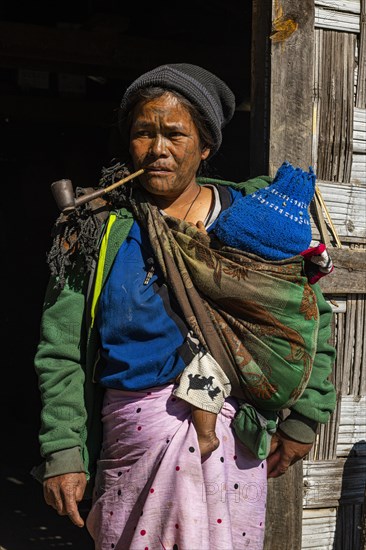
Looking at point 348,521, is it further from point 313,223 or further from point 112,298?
point 112,298

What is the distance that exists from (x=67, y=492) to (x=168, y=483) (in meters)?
0.32

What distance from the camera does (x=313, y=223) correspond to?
129 inches

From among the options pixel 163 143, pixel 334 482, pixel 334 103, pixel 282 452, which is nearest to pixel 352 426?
pixel 334 482

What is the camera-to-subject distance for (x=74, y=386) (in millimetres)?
2539

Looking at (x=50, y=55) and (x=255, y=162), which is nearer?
(x=255, y=162)

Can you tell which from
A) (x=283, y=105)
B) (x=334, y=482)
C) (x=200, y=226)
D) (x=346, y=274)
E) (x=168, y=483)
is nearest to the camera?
(x=168, y=483)

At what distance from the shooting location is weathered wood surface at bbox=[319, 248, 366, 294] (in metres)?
3.27

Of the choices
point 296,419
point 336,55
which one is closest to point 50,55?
point 336,55

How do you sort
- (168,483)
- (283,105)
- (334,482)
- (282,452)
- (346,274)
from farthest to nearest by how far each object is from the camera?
(334,482)
(346,274)
(283,105)
(282,452)
(168,483)

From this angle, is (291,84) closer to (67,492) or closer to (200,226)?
(200,226)

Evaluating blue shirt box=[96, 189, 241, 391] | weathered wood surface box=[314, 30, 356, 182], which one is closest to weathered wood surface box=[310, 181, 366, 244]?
weathered wood surface box=[314, 30, 356, 182]

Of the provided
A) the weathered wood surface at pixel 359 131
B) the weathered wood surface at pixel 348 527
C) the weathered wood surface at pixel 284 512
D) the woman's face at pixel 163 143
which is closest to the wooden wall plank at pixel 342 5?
the weathered wood surface at pixel 359 131

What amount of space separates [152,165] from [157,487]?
3.11 ft

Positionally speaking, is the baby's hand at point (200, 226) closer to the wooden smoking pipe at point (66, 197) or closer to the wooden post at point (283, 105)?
the wooden smoking pipe at point (66, 197)
